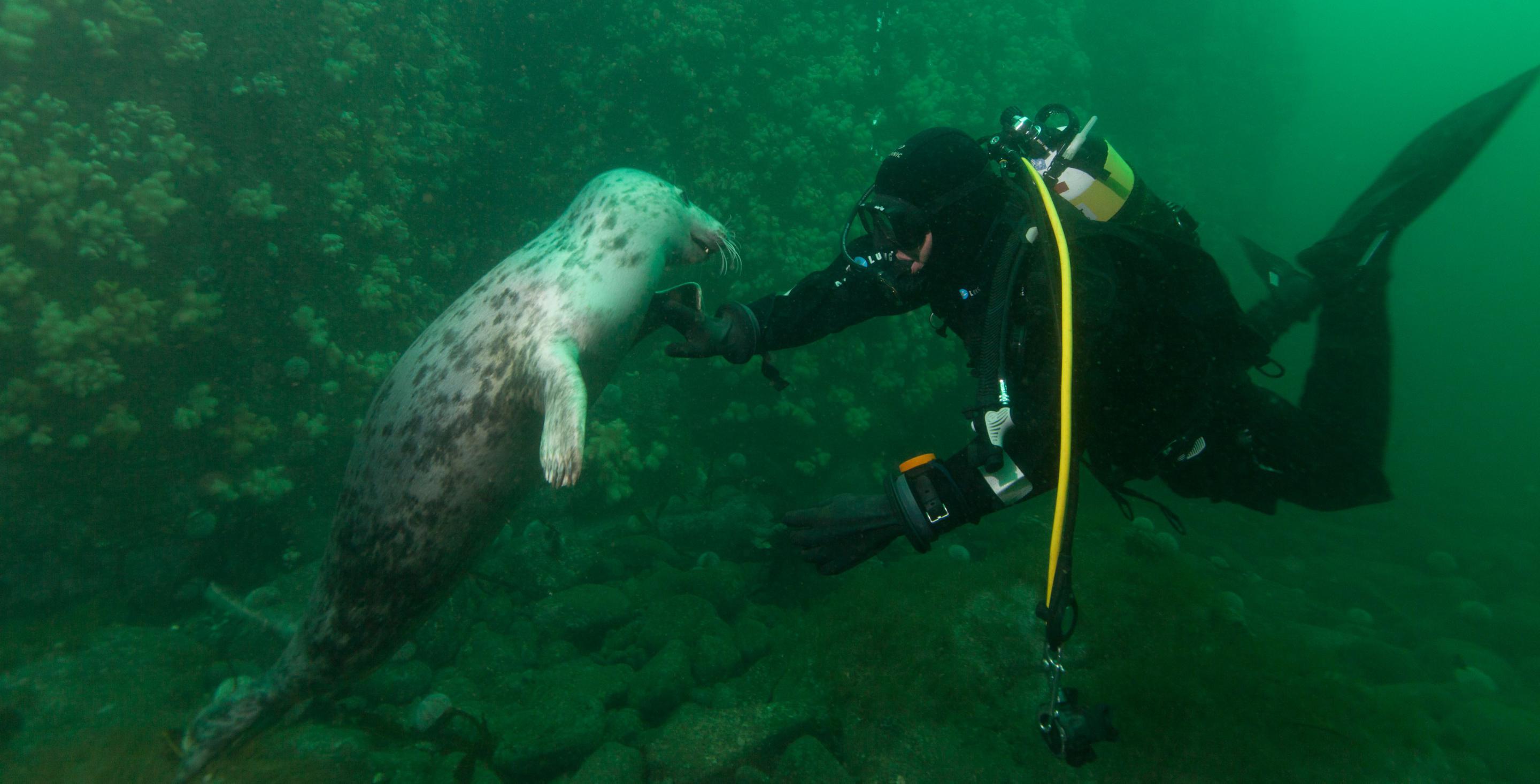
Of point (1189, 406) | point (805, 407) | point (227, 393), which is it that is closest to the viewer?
point (1189, 406)

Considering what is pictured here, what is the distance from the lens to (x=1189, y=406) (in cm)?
229

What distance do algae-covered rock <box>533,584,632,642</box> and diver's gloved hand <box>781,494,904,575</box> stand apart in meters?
2.74

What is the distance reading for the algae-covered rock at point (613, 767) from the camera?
3053 millimetres

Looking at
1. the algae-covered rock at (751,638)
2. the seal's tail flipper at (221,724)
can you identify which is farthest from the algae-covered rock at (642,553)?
the seal's tail flipper at (221,724)

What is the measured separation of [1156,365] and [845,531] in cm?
128

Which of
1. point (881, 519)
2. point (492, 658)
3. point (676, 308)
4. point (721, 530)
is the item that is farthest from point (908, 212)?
point (492, 658)

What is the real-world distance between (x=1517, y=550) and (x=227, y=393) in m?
19.6

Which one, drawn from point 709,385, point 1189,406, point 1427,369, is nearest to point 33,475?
point 709,385

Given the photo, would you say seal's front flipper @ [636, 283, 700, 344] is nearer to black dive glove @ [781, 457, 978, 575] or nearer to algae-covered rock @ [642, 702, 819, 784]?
black dive glove @ [781, 457, 978, 575]

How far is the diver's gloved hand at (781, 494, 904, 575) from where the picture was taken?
2.19 meters

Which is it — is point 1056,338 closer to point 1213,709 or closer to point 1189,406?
point 1189,406

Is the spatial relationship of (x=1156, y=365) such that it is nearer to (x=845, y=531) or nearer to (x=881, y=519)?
(x=881, y=519)

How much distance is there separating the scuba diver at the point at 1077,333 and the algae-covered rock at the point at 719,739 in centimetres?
166

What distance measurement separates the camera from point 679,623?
14.5 ft
